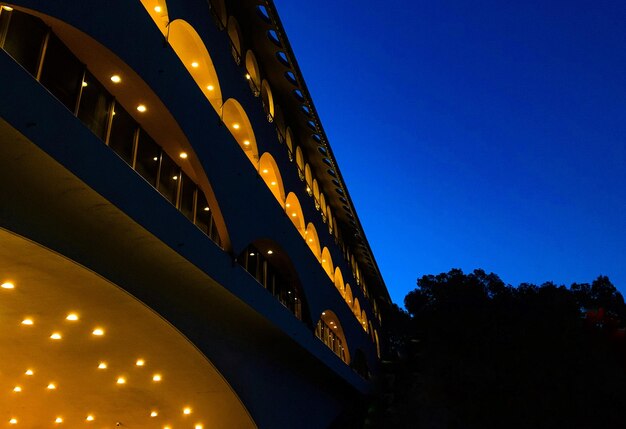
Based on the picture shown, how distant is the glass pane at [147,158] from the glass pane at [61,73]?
1.93 meters

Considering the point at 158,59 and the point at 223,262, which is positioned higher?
the point at 158,59

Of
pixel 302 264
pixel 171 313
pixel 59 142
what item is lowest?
pixel 171 313

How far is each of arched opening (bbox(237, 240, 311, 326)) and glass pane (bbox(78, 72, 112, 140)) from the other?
618 cm

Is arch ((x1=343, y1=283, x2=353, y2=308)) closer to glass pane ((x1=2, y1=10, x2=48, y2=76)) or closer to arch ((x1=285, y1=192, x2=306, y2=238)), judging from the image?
arch ((x1=285, y1=192, x2=306, y2=238))

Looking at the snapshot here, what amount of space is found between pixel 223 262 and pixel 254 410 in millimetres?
5468

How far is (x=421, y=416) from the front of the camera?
2427 centimetres

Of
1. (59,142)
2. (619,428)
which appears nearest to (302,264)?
(59,142)

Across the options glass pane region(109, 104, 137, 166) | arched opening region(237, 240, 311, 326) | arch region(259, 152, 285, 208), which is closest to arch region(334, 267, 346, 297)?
arched opening region(237, 240, 311, 326)

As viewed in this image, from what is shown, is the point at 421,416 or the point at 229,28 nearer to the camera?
the point at 229,28

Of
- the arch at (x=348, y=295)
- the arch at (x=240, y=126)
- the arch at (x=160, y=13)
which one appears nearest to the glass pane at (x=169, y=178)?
the arch at (x=160, y=13)

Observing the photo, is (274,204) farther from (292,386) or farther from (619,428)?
(619,428)

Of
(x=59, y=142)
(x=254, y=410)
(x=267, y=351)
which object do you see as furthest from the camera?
(x=267, y=351)

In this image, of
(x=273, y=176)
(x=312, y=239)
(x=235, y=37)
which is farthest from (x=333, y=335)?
(x=235, y=37)

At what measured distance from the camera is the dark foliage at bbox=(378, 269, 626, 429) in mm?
26375
